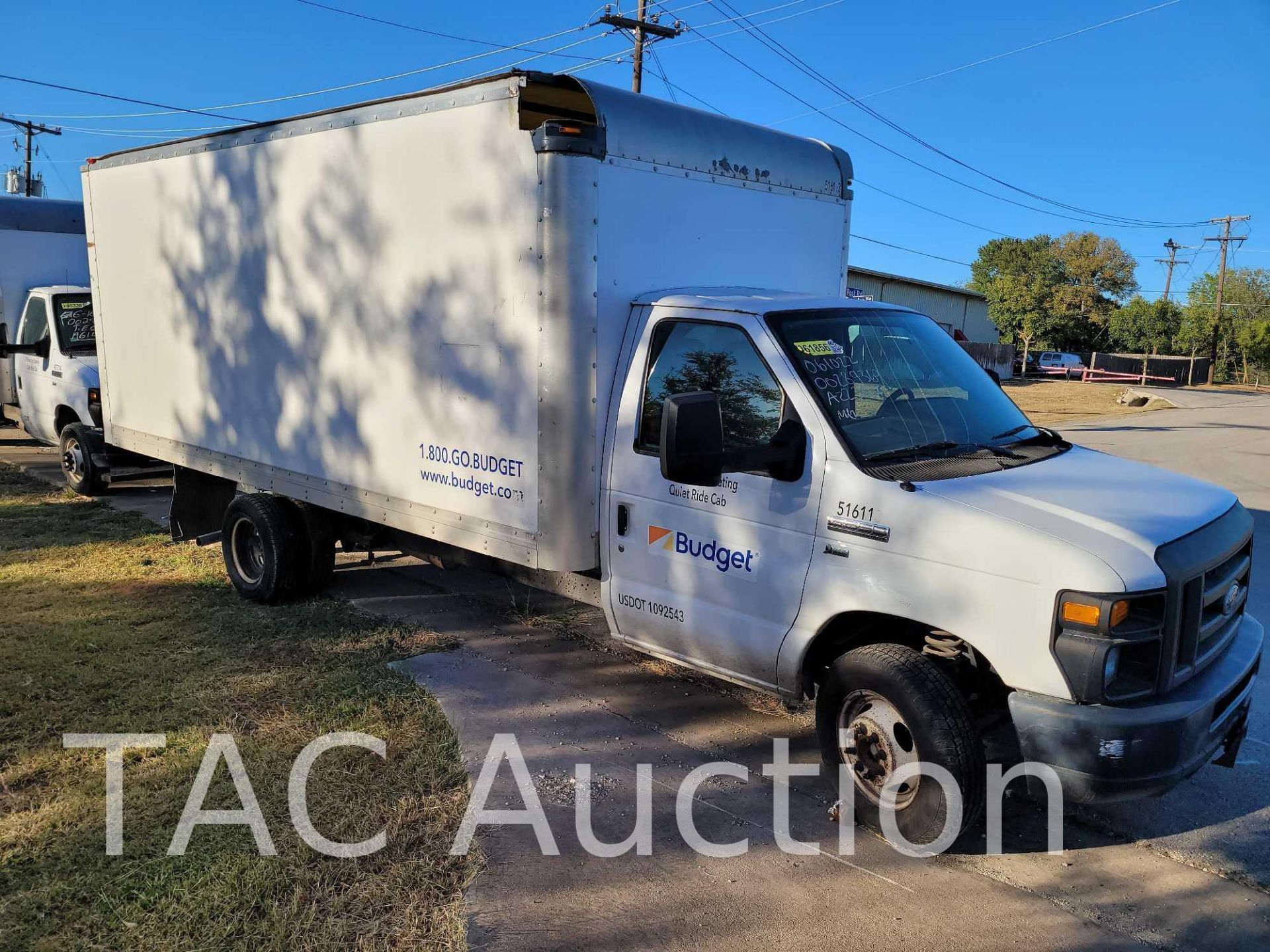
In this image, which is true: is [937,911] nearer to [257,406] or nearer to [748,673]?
[748,673]

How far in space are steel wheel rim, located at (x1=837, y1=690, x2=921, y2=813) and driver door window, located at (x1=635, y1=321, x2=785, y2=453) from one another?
4.01ft

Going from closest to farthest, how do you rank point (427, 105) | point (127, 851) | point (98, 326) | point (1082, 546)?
point (1082, 546) → point (127, 851) → point (427, 105) → point (98, 326)

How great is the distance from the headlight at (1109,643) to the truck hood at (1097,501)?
142 millimetres

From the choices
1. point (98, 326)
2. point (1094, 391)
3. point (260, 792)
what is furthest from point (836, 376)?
point (1094, 391)

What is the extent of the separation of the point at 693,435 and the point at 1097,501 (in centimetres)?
162

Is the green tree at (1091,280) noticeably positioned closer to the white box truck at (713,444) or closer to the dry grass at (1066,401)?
the dry grass at (1066,401)

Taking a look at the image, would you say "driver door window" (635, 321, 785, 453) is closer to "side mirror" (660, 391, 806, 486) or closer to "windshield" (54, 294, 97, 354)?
"side mirror" (660, 391, 806, 486)

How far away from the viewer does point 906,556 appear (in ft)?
12.0

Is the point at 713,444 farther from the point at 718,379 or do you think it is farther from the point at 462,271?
the point at 462,271

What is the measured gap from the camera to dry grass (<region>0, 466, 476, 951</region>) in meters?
3.30

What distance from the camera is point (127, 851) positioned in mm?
3699

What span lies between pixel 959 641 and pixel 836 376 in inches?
49.7

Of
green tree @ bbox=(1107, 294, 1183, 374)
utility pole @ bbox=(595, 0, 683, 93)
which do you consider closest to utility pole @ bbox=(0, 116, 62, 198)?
utility pole @ bbox=(595, 0, 683, 93)

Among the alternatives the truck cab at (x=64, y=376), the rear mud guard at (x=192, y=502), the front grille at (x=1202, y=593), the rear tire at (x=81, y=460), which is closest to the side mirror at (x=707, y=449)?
the front grille at (x=1202, y=593)
